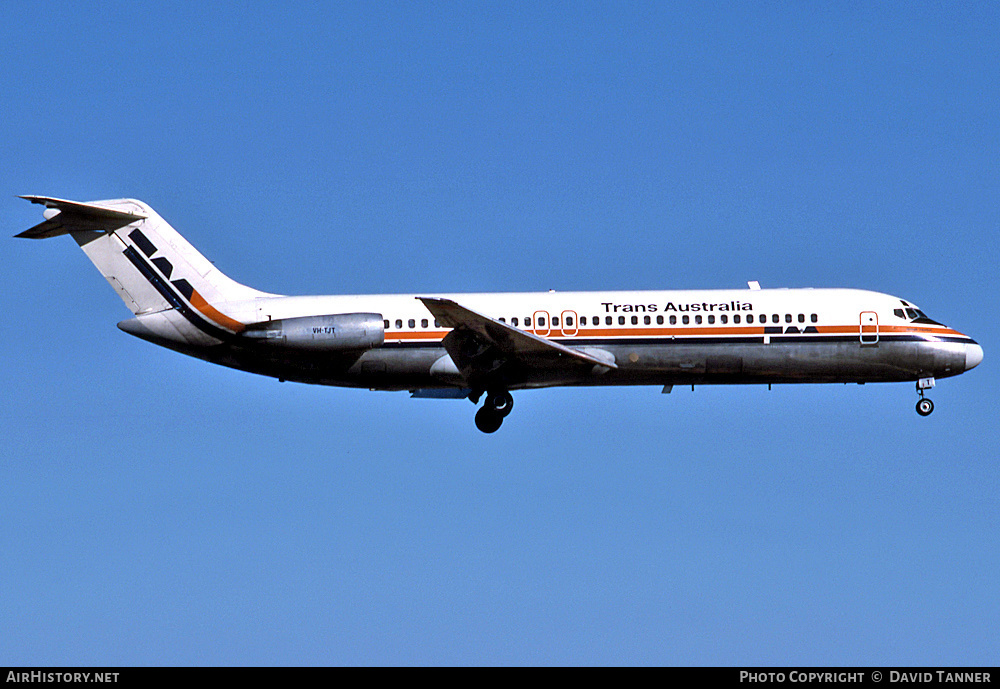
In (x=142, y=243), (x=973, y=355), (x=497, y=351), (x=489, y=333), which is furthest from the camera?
(x=973, y=355)

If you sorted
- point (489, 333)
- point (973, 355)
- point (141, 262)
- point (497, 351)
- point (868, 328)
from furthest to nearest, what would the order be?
1. point (973, 355)
2. point (868, 328)
3. point (141, 262)
4. point (497, 351)
5. point (489, 333)

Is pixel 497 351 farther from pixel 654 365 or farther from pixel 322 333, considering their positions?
pixel 322 333

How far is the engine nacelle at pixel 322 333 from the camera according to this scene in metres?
38.1

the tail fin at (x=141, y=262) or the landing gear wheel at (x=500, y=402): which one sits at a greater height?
the tail fin at (x=141, y=262)

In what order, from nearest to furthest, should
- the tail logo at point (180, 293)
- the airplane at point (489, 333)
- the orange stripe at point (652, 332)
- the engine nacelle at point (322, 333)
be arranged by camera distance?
the engine nacelle at point (322, 333) < the airplane at point (489, 333) < the tail logo at point (180, 293) < the orange stripe at point (652, 332)

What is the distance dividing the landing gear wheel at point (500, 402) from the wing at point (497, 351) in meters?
0.40

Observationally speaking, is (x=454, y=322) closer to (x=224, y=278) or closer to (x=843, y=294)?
(x=224, y=278)

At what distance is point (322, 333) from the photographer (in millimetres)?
38156

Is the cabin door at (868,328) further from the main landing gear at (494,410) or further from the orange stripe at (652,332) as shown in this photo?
the main landing gear at (494,410)

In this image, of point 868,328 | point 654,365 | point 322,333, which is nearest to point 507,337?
point 654,365

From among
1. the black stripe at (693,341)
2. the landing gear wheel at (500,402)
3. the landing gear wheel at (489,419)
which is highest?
the black stripe at (693,341)

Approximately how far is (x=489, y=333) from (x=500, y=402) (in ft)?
8.13

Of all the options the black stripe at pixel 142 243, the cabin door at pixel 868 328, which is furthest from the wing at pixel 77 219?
the cabin door at pixel 868 328
